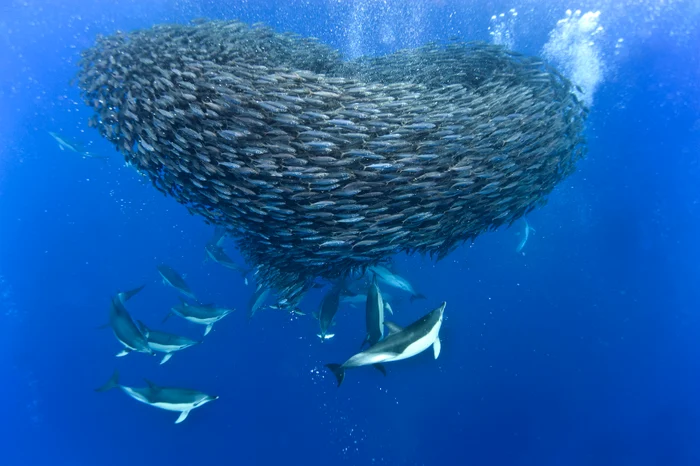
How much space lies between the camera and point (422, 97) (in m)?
6.58

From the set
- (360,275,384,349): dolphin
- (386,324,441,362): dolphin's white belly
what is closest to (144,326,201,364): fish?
(360,275,384,349): dolphin

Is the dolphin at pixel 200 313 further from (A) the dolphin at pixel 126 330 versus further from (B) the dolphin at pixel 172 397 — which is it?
(B) the dolphin at pixel 172 397

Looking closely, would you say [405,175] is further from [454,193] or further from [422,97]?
[422,97]

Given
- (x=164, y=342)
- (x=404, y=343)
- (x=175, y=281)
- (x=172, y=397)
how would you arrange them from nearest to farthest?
1. (x=404, y=343)
2. (x=172, y=397)
3. (x=164, y=342)
4. (x=175, y=281)

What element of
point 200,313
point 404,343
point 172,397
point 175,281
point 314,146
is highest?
point 314,146

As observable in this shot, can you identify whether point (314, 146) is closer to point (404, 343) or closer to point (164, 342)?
point (404, 343)

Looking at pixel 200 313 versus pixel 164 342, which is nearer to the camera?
pixel 164 342

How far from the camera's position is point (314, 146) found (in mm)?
5430

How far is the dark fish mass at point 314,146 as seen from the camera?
5512 mm

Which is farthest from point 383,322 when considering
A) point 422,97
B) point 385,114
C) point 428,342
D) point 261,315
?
point 261,315

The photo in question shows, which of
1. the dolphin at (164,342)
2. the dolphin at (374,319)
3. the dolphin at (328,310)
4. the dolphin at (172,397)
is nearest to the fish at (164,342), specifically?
the dolphin at (164,342)

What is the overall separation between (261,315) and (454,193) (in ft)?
31.4

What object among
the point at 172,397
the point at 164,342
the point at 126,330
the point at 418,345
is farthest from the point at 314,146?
the point at 172,397

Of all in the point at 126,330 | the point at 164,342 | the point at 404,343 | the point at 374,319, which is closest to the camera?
the point at 404,343
